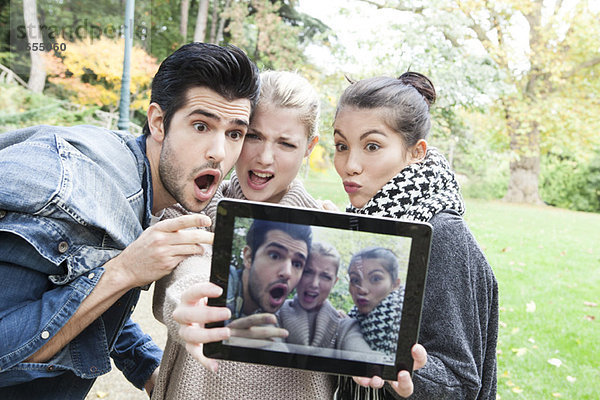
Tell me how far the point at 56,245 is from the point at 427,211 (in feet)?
3.81

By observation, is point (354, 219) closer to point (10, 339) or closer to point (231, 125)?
point (231, 125)

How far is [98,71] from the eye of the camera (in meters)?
14.4

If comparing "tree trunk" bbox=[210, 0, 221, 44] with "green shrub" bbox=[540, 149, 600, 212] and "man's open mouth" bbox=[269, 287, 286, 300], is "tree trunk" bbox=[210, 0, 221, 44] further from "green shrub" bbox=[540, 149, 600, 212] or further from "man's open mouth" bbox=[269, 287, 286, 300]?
"man's open mouth" bbox=[269, 287, 286, 300]

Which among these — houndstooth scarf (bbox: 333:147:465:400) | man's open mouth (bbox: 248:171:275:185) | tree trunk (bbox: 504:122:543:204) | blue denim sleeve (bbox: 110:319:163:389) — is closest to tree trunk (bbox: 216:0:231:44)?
tree trunk (bbox: 504:122:543:204)

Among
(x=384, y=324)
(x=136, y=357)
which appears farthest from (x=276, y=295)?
(x=136, y=357)

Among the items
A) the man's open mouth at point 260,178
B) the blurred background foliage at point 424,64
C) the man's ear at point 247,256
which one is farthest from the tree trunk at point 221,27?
the man's ear at point 247,256

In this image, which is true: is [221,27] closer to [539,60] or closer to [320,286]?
[539,60]

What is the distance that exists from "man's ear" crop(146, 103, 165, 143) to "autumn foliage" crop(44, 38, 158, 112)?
13.3 meters

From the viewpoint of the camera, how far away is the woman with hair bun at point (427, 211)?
4.79 ft

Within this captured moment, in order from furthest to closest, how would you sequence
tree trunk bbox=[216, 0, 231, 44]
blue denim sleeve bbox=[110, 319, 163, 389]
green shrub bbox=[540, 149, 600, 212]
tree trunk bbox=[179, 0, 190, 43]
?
green shrub bbox=[540, 149, 600, 212] → tree trunk bbox=[179, 0, 190, 43] → tree trunk bbox=[216, 0, 231, 44] → blue denim sleeve bbox=[110, 319, 163, 389]

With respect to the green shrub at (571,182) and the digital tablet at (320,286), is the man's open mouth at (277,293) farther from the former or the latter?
the green shrub at (571,182)

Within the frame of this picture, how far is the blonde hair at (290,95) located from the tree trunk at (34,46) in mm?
16208

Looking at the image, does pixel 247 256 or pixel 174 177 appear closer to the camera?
pixel 247 256

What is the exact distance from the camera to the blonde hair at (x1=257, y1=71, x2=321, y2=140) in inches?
80.8
